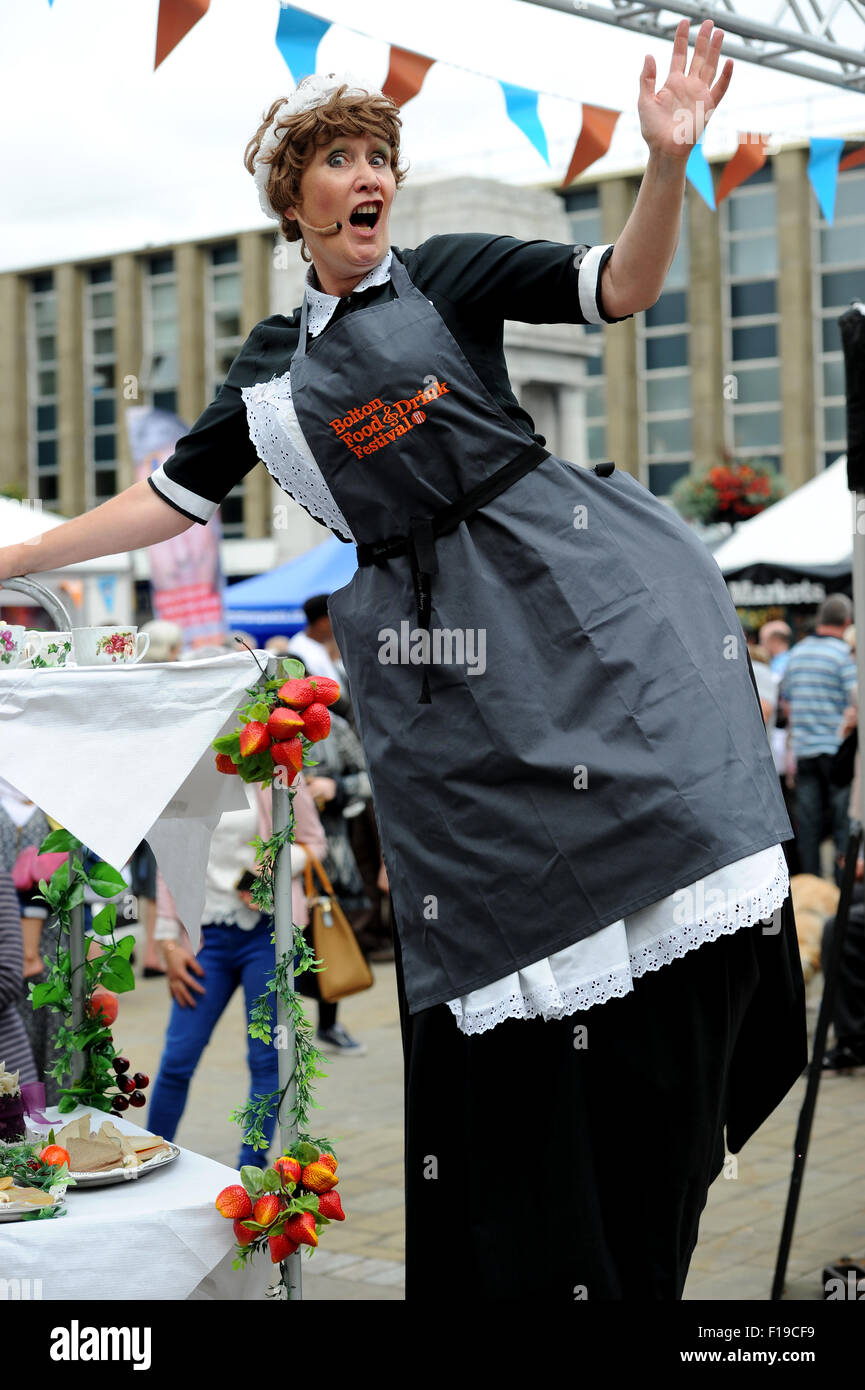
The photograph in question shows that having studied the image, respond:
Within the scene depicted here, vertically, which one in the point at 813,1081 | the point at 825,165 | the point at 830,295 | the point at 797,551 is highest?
the point at 830,295

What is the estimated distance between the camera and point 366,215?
209 centimetres

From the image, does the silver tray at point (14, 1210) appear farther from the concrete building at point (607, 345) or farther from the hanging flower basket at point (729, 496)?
the hanging flower basket at point (729, 496)

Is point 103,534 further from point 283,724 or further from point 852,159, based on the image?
point 852,159

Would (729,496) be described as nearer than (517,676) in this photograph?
No

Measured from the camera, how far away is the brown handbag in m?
5.43

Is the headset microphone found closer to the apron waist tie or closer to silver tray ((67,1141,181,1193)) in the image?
the apron waist tie

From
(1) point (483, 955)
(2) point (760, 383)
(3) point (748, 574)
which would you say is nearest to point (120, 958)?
(1) point (483, 955)

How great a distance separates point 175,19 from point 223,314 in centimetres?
3661

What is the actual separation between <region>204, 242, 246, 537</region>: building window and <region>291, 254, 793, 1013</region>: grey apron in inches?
1492

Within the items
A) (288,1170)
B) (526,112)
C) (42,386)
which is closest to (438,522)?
(288,1170)

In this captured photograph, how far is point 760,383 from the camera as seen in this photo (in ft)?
113

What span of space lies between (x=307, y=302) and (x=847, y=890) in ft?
7.20

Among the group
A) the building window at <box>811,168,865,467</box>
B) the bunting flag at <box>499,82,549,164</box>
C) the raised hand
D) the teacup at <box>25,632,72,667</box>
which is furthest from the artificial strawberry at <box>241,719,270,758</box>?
the building window at <box>811,168,865,467</box>

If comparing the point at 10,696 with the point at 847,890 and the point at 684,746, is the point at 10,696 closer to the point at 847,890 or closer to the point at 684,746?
the point at 684,746
